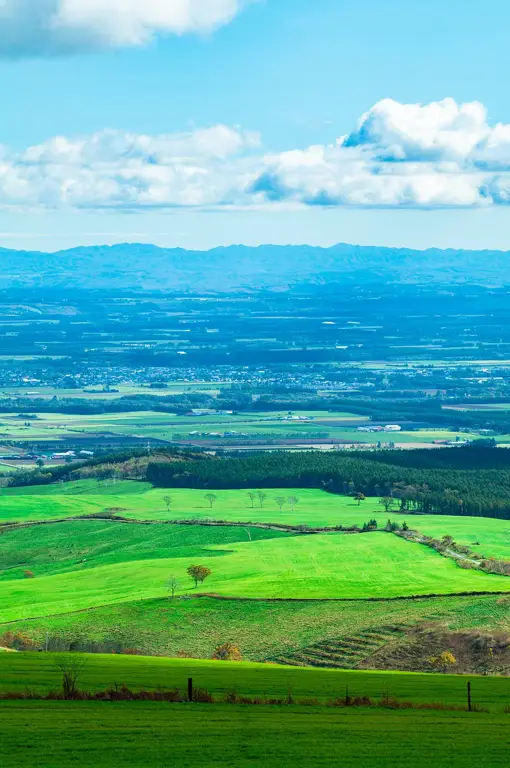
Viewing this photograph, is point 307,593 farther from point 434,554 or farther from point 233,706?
point 233,706

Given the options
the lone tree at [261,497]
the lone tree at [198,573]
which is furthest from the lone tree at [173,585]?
the lone tree at [261,497]

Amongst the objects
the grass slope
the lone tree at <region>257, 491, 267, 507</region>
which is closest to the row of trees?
the lone tree at <region>257, 491, 267, 507</region>

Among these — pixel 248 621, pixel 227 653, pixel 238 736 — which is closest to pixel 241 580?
pixel 248 621

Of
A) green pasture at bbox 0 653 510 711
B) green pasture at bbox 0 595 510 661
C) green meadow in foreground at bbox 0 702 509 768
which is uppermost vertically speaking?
green meadow in foreground at bbox 0 702 509 768

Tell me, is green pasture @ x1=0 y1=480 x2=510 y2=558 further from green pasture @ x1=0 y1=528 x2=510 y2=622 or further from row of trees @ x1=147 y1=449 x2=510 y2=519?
green pasture @ x1=0 y1=528 x2=510 y2=622

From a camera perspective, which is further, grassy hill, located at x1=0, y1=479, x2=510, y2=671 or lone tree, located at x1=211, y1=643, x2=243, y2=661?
grassy hill, located at x1=0, y1=479, x2=510, y2=671

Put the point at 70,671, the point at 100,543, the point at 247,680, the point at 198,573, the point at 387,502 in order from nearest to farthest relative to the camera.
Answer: the point at 70,671, the point at 247,680, the point at 198,573, the point at 100,543, the point at 387,502

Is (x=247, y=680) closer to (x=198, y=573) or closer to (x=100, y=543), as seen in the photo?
(x=198, y=573)
